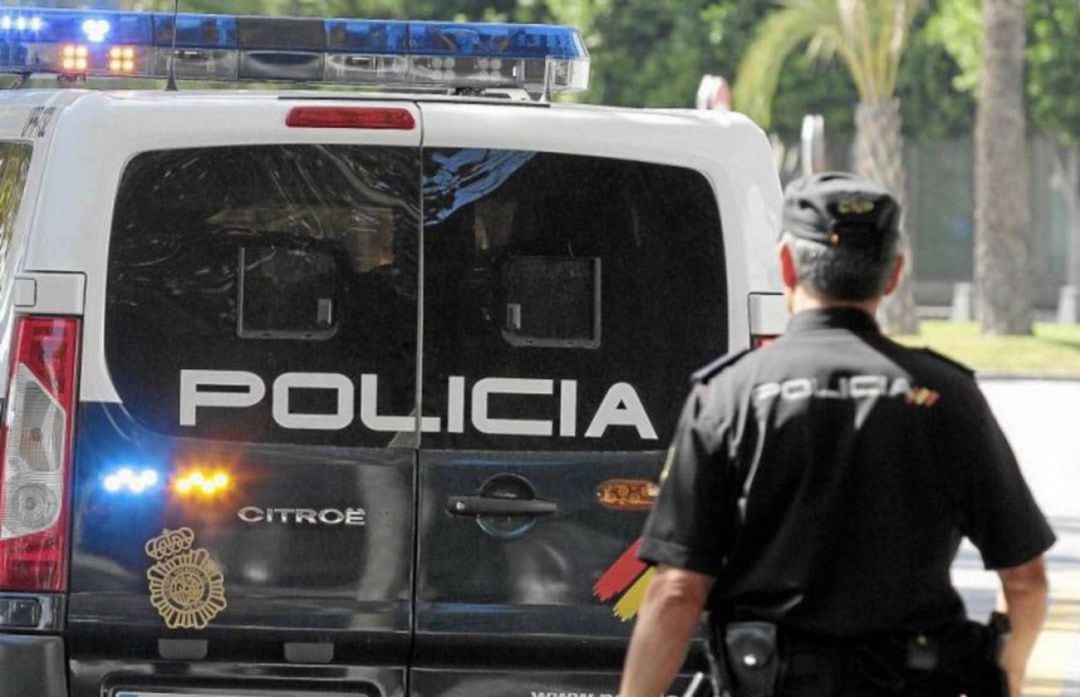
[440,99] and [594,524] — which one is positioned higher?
[440,99]

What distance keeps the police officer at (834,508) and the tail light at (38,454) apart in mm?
2044

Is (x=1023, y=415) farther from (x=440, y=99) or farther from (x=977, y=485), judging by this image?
(x=977, y=485)

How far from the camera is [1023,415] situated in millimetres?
23906

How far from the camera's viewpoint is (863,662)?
407cm

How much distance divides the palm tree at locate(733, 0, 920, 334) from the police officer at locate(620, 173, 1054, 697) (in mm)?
30036

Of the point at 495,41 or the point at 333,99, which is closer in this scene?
the point at 333,99

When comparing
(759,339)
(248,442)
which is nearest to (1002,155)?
(759,339)

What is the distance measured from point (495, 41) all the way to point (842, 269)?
2.79m

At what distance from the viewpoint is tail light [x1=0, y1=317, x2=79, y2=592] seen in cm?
580

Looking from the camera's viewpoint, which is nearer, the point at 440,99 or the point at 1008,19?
the point at 440,99

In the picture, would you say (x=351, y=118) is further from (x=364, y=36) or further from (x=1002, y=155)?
(x=1002, y=155)

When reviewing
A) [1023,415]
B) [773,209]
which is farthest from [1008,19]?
[773,209]

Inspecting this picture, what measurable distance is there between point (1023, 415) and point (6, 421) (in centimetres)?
1884

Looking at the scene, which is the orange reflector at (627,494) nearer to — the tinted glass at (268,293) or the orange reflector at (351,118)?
the tinted glass at (268,293)
